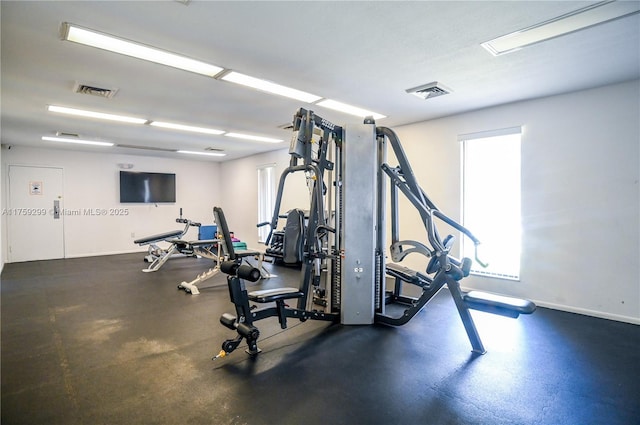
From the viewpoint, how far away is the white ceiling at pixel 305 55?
2191mm

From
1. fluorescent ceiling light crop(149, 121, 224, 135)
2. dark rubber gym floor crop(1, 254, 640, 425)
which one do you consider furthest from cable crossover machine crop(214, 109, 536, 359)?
fluorescent ceiling light crop(149, 121, 224, 135)

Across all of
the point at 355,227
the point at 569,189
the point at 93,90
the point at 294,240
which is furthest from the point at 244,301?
the point at 569,189

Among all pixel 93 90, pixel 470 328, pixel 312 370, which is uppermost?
pixel 93 90

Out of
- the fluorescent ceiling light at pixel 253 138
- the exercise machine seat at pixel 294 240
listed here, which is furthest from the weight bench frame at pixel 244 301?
the fluorescent ceiling light at pixel 253 138

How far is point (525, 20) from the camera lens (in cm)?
232

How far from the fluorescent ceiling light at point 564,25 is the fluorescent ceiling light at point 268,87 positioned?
1.91 m

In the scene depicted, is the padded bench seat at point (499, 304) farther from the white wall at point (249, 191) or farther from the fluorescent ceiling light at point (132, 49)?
the white wall at point (249, 191)

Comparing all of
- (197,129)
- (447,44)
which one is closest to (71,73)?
(197,129)

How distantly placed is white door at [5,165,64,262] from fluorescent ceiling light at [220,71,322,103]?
6516 millimetres

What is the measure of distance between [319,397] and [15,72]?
3851 millimetres

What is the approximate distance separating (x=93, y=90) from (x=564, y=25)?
4306mm

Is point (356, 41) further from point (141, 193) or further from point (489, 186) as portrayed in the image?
point (141, 193)

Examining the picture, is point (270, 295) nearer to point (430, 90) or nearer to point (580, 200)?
point (430, 90)

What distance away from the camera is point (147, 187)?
8.73m
